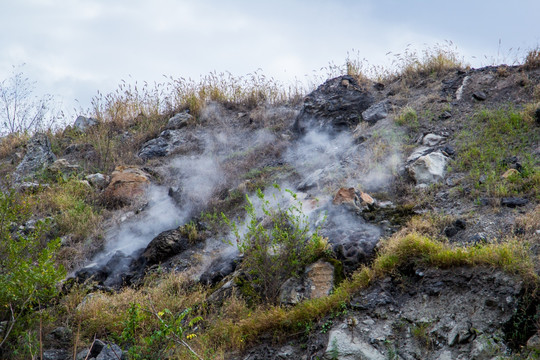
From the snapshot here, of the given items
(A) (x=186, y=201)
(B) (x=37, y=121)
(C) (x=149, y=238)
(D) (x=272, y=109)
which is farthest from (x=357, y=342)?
(B) (x=37, y=121)

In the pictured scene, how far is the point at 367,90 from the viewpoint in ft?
35.2

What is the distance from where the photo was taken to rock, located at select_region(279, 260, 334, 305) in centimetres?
487

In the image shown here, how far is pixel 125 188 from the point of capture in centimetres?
872

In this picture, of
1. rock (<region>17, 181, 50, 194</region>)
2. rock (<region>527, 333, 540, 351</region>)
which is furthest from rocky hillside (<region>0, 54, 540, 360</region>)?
rock (<region>17, 181, 50, 194</region>)

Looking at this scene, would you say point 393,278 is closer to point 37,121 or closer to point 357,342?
point 357,342

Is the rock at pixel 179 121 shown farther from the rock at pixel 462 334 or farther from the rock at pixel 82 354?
the rock at pixel 462 334

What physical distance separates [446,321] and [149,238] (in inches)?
198

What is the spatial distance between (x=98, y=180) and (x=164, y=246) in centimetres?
352

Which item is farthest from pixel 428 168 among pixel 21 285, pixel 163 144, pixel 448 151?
pixel 163 144

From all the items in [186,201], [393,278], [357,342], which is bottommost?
[357,342]

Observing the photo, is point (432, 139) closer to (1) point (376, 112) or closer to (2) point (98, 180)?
(1) point (376, 112)

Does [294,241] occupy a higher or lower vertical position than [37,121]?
lower

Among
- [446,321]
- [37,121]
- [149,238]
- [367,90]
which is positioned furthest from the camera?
[37,121]

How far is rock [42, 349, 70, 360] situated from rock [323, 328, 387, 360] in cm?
288
